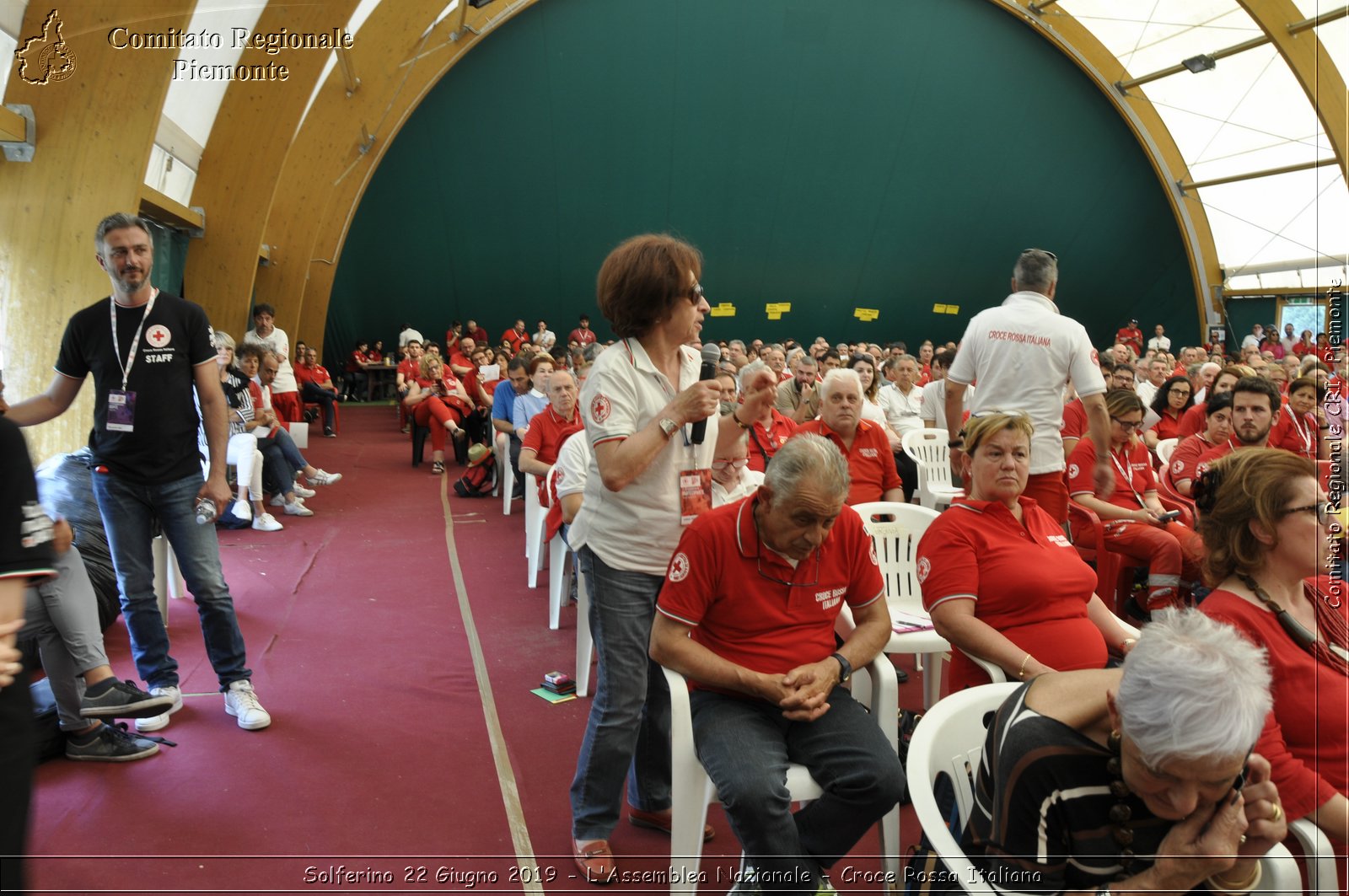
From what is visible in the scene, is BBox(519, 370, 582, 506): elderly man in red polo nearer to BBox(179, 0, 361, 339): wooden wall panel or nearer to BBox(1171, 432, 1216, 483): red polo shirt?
BBox(1171, 432, 1216, 483): red polo shirt

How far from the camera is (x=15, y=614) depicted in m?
1.32

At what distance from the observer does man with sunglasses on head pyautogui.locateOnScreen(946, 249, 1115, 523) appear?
3.78 m

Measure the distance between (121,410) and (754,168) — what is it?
15517mm

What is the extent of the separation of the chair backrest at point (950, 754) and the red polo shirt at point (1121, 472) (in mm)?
2587

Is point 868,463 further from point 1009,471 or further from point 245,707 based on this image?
point 245,707

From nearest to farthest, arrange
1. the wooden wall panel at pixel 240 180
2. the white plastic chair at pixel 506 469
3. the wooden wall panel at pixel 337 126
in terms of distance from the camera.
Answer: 1. the white plastic chair at pixel 506 469
2. the wooden wall panel at pixel 240 180
3. the wooden wall panel at pixel 337 126

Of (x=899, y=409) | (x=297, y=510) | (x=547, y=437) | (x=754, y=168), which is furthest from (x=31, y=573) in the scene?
(x=754, y=168)

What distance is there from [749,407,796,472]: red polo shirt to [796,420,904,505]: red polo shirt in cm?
28

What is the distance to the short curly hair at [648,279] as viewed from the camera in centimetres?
225

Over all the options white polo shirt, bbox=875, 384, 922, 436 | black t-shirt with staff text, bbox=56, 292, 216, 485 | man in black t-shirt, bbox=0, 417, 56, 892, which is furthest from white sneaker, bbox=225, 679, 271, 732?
white polo shirt, bbox=875, 384, 922, 436

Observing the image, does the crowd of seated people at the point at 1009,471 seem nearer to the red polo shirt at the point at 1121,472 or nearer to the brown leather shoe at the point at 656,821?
the red polo shirt at the point at 1121,472

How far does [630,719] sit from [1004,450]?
1259 millimetres

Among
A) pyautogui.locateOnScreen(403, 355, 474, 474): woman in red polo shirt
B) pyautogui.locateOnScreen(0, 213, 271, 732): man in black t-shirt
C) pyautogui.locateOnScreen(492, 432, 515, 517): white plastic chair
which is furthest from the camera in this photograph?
pyautogui.locateOnScreen(403, 355, 474, 474): woman in red polo shirt

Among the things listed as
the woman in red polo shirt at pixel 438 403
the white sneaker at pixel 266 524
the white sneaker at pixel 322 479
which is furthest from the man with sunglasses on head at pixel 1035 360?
the woman in red polo shirt at pixel 438 403
